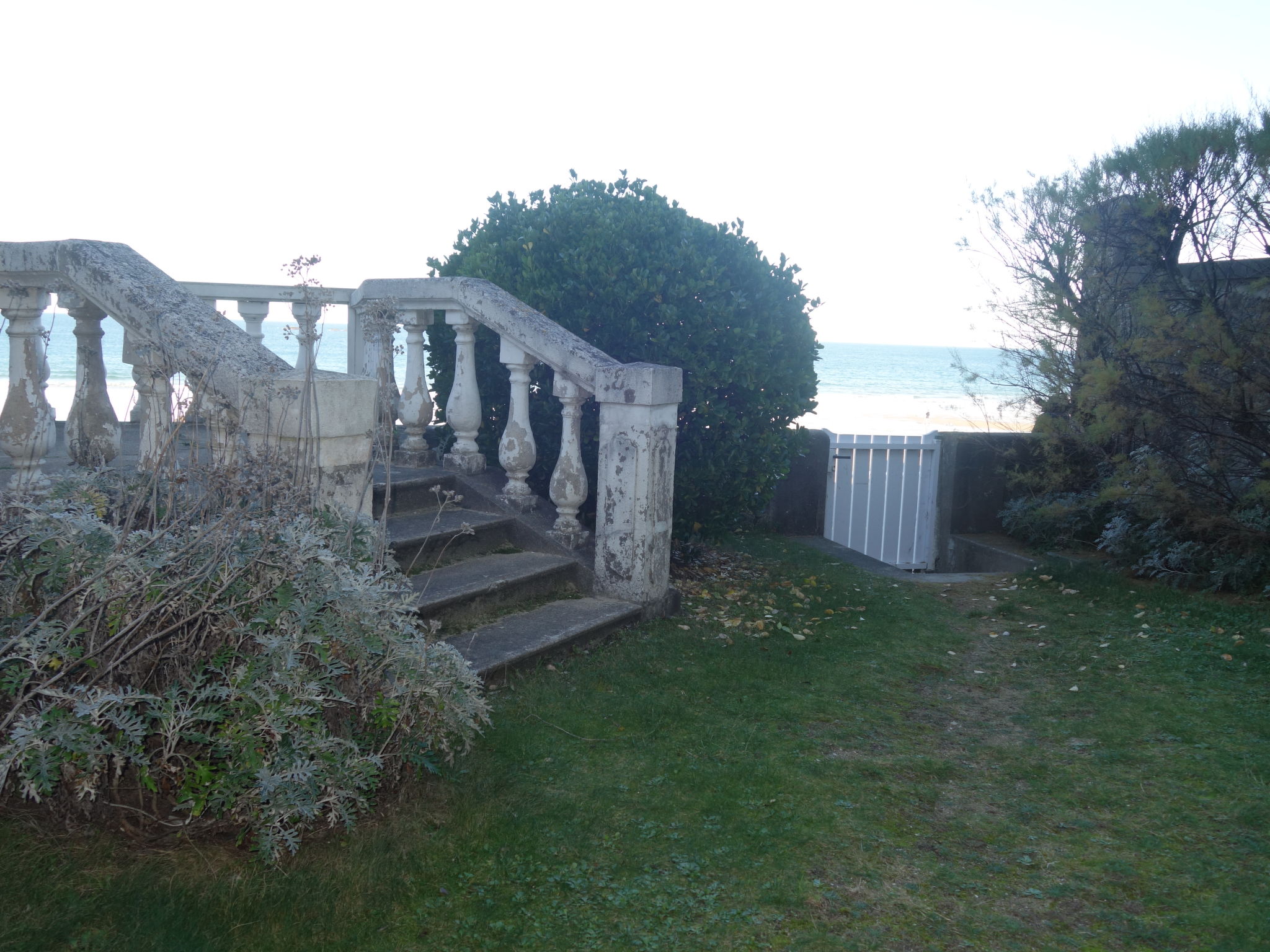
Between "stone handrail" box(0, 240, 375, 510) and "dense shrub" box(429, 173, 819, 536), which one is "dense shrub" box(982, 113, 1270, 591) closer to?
"dense shrub" box(429, 173, 819, 536)

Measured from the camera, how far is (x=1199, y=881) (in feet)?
9.46

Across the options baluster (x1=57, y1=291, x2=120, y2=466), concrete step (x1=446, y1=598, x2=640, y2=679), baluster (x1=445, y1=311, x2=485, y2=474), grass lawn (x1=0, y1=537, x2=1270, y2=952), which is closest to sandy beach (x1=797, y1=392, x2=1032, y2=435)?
baluster (x1=445, y1=311, x2=485, y2=474)

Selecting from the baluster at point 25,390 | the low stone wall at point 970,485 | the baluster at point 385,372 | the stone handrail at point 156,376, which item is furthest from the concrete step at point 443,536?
the low stone wall at point 970,485

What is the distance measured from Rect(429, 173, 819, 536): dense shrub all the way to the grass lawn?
1.29 m

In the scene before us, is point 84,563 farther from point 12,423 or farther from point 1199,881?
point 1199,881

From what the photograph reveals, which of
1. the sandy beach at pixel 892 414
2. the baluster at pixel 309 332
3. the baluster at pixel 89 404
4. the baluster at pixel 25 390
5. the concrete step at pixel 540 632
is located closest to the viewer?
the baluster at pixel 309 332

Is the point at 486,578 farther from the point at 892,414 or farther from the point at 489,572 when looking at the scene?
the point at 892,414

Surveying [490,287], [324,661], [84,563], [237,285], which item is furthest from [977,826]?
[237,285]

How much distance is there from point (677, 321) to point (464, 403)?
4.38 ft

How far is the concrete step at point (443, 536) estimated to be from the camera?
462 cm

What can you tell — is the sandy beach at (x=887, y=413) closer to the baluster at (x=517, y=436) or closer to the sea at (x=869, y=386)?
the sea at (x=869, y=386)

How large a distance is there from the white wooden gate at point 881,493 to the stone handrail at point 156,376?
6.49m

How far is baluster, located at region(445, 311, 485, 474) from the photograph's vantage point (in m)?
5.56

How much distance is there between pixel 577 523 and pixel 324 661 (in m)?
2.79
